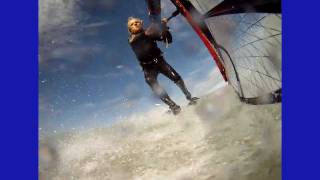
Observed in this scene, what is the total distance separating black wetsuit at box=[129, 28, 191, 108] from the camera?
17.3 feet

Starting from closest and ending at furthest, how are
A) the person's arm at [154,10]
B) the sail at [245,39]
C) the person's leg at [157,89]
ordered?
the sail at [245,39] → the person's arm at [154,10] → the person's leg at [157,89]

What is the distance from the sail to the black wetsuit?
50cm

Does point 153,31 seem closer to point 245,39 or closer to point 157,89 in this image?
point 157,89

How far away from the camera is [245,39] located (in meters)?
5.02

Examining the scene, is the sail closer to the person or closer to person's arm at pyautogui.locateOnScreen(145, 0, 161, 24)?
person's arm at pyautogui.locateOnScreen(145, 0, 161, 24)

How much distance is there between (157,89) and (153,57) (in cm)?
39

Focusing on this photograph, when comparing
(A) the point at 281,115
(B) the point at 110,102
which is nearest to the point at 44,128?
(B) the point at 110,102

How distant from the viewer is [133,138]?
5371 mm

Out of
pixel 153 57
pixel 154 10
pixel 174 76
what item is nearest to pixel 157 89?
pixel 174 76

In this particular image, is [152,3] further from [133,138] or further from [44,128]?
[44,128]

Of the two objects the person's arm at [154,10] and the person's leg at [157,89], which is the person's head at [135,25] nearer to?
the person's arm at [154,10]

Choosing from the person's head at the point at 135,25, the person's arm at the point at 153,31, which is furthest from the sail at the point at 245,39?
the person's head at the point at 135,25

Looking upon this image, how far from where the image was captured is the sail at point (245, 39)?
4.80 metres

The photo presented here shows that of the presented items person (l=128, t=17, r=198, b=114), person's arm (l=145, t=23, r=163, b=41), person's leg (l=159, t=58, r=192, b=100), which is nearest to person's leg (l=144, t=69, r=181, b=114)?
person (l=128, t=17, r=198, b=114)
